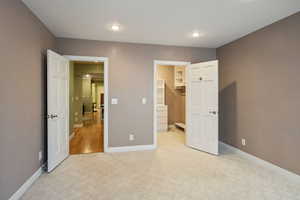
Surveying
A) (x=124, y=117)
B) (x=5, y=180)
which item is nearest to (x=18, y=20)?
(x=5, y=180)

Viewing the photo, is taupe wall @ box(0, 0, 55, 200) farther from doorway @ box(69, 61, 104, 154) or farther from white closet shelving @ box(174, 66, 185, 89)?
white closet shelving @ box(174, 66, 185, 89)

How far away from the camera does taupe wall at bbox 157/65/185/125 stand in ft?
21.4

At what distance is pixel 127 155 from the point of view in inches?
141

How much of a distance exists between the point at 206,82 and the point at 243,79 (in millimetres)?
739

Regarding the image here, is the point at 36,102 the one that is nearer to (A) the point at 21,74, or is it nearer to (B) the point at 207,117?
(A) the point at 21,74

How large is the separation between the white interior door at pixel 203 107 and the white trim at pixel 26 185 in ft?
10.2

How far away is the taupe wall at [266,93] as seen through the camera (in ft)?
8.32

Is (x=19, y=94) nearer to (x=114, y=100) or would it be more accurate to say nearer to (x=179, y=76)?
(x=114, y=100)

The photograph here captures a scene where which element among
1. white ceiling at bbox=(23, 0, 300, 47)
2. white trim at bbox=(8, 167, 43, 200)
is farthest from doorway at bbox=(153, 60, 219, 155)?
white trim at bbox=(8, 167, 43, 200)

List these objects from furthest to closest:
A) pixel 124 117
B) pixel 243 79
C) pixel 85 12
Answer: pixel 124 117
pixel 243 79
pixel 85 12

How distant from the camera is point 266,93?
9.78 feet

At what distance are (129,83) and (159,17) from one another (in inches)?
65.5

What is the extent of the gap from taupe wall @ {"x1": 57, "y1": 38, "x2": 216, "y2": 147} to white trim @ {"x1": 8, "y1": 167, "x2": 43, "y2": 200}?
1.45m

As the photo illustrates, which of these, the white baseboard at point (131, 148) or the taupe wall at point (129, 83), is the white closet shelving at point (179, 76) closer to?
the taupe wall at point (129, 83)
